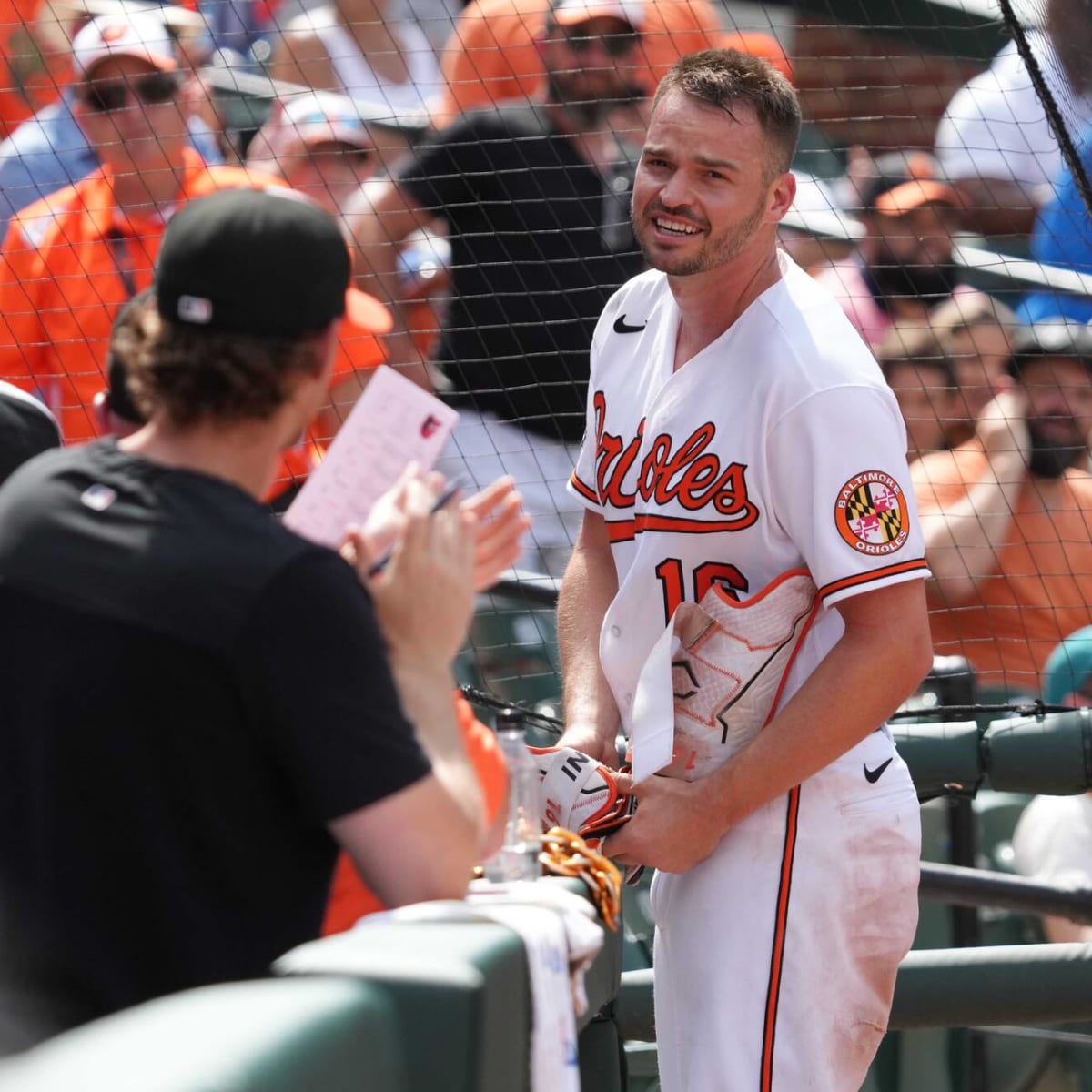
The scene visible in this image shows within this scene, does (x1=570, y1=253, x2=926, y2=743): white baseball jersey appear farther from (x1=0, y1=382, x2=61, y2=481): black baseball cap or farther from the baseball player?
(x1=0, y1=382, x2=61, y2=481): black baseball cap

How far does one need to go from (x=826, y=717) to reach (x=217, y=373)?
118 cm

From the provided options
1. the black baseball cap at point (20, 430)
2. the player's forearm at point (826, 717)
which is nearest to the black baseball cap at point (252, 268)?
the black baseball cap at point (20, 430)

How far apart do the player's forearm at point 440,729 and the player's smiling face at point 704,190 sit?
111 cm

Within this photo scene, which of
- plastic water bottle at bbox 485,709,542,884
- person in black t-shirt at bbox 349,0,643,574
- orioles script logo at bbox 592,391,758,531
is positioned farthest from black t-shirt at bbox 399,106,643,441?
plastic water bottle at bbox 485,709,542,884

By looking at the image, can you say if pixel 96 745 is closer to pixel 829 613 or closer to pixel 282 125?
pixel 829 613

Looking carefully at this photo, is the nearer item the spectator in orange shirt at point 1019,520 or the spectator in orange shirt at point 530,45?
the spectator in orange shirt at point 1019,520

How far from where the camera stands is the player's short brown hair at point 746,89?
2750 millimetres

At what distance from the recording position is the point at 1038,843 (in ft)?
13.7

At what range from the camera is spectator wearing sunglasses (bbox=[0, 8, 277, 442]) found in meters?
4.39

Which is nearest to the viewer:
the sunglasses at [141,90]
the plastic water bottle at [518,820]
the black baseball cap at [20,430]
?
the plastic water bottle at [518,820]

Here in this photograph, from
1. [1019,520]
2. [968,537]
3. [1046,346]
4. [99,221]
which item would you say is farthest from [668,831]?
[99,221]

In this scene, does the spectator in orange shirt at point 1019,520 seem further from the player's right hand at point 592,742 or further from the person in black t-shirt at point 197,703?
the person in black t-shirt at point 197,703

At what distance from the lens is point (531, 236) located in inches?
179

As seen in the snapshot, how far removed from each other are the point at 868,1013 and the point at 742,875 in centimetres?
30
